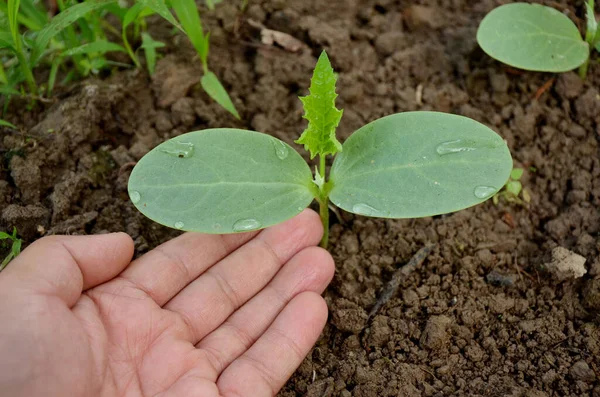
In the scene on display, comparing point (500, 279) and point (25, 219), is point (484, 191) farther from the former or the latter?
point (25, 219)

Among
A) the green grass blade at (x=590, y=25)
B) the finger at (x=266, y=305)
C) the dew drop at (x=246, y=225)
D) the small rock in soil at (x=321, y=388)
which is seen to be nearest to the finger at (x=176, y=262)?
the finger at (x=266, y=305)

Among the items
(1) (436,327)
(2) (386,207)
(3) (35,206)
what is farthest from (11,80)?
(1) (436,327)

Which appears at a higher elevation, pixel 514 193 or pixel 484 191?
pixel 484 191

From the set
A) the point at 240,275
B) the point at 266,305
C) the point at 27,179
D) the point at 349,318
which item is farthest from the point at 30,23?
the point at 349,318

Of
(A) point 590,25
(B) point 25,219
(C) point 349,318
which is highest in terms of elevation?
(A) point 590,25

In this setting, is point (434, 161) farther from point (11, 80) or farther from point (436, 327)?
point (11, 80)

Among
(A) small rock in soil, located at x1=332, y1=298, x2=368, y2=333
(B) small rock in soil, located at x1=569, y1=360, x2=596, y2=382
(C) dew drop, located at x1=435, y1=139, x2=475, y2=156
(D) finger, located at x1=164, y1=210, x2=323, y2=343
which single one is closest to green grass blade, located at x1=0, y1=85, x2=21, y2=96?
(D) finger, located at x1=164, y1=210, x2=323, y2=343
